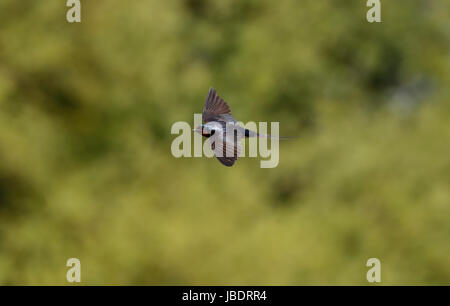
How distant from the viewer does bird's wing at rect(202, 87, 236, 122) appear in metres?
2.03

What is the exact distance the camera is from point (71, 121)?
8.19m

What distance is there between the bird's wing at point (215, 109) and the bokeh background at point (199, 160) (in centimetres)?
466

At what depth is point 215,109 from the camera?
6.79 ft

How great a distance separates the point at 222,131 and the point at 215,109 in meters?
0.15

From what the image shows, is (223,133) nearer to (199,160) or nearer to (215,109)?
(215,109)

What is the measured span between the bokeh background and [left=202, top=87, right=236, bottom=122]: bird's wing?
466 centimetres

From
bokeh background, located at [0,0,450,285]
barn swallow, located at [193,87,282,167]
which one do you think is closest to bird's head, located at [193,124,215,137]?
barn swallow, located at [193,87,282,167]

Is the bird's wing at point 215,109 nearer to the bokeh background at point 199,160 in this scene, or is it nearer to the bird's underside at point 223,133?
the bird's underside at point 223,133

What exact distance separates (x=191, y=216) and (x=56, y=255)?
124cm

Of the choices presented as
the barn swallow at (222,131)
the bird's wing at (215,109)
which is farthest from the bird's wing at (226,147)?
the bird's wing at (215,109)

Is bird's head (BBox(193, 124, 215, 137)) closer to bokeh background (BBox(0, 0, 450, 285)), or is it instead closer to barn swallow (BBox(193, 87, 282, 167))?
barn swallow (BBox(193, 87, 282, 167))

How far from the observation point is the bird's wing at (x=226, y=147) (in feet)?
5.84

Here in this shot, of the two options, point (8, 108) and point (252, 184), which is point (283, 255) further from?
point (8, 108)

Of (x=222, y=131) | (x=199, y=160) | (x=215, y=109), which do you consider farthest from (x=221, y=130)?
(x=199, y=160)
